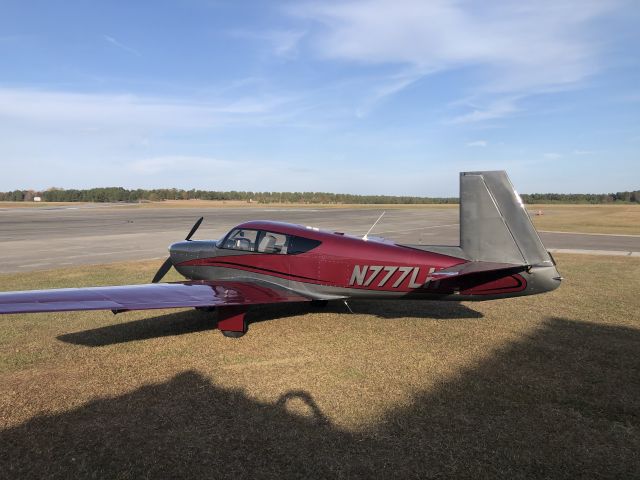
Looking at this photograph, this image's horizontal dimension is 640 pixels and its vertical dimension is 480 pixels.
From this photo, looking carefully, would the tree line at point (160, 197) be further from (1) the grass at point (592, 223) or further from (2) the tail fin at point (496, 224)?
(2) the tail fin at point (496, 224)

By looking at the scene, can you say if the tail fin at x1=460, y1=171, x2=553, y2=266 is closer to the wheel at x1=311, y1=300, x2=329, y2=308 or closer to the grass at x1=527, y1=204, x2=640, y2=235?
the wheel at x1=311, y1=300, x2=329, y2=308

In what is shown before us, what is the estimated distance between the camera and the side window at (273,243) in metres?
7.83

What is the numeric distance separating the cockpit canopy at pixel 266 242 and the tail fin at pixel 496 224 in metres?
2.64

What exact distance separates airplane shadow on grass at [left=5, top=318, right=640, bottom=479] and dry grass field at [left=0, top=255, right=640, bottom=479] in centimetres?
2

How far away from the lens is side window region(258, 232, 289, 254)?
7828 mm

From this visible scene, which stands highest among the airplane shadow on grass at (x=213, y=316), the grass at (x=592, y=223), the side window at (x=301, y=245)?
the side window at (x=301, y=245)

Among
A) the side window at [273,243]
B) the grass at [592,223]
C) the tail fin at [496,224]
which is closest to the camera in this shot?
the tail fin at [496,224]

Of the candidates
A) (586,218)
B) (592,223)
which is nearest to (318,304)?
(592,223)

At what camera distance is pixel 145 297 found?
6.41 metres

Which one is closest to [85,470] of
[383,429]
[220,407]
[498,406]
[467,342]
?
[220,407]

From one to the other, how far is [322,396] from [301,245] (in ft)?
10.5

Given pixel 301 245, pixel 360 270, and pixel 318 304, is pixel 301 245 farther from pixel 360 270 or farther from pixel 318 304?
pixel 318 304

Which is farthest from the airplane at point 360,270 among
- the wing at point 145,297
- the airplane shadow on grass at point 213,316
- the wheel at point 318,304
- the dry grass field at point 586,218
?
the dry grass field at point 586,218

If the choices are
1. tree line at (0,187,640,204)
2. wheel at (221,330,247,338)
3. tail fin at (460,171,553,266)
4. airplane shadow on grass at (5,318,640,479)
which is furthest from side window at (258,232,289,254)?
tree line at (0,187,640,204)
